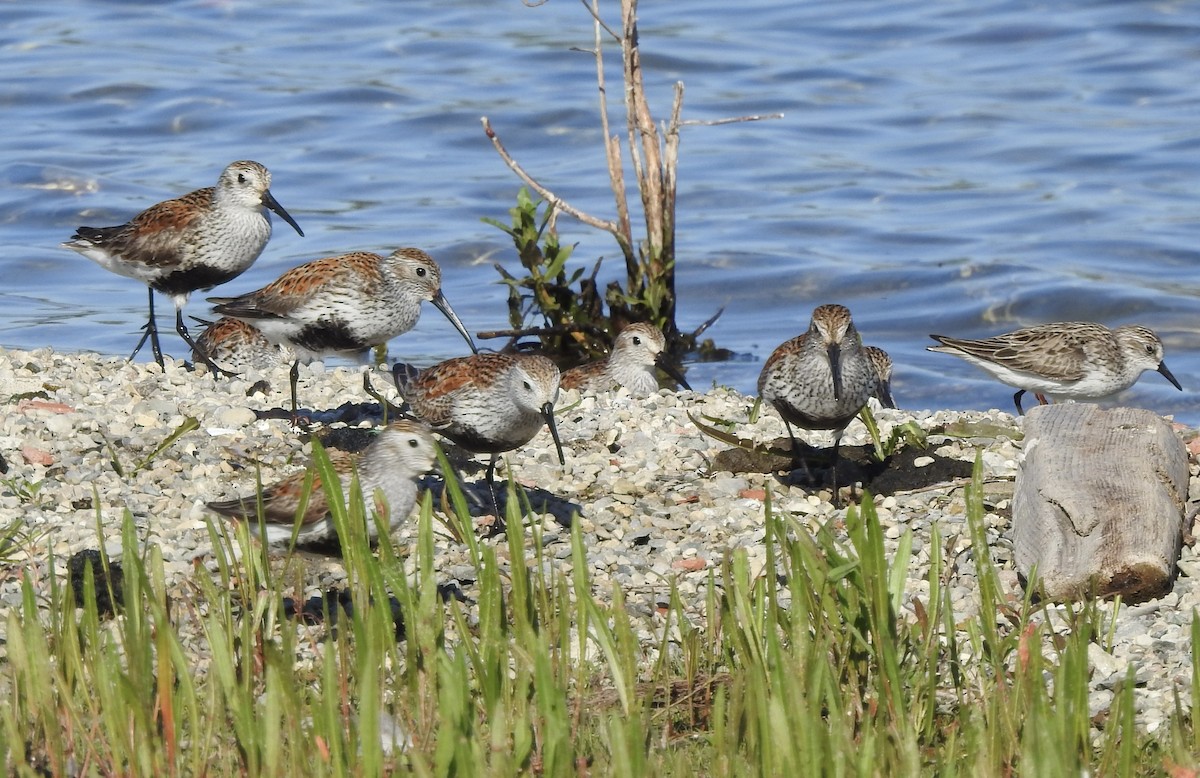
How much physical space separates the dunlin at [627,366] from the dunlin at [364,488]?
462 cm

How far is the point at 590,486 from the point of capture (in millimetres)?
8555

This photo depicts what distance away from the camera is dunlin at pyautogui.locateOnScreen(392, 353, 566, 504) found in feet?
27.0

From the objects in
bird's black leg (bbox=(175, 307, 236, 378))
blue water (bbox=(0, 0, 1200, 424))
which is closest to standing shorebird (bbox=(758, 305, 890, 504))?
bird's black leg (bbox=(175, 307, 236, 378))

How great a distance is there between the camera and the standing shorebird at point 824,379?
871 centimetres

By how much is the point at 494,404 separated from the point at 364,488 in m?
1.34

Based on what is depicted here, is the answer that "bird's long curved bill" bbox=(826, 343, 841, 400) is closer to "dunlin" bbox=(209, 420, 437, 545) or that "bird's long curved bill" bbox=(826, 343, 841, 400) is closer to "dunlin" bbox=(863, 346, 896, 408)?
"dunlin" bbox=(209, 420, 437, 545)

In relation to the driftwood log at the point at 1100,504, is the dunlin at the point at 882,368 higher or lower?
lower

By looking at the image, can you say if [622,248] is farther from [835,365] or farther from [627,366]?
[835,365]

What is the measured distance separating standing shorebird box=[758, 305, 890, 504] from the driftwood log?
1.05 m

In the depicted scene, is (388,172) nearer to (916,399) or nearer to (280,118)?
(280,118)

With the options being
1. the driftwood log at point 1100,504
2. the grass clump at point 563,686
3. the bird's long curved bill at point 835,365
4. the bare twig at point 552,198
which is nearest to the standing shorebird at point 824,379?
the bird's long curved bill at point 835,365

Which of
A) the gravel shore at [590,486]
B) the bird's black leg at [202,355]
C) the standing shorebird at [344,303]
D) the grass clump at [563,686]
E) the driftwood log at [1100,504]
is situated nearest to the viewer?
the grass clump at [563,686]

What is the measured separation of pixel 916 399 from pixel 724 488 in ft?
18.4

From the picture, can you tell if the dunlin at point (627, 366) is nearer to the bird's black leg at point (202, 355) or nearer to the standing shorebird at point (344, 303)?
the standing shorebird at point (344, 303)
